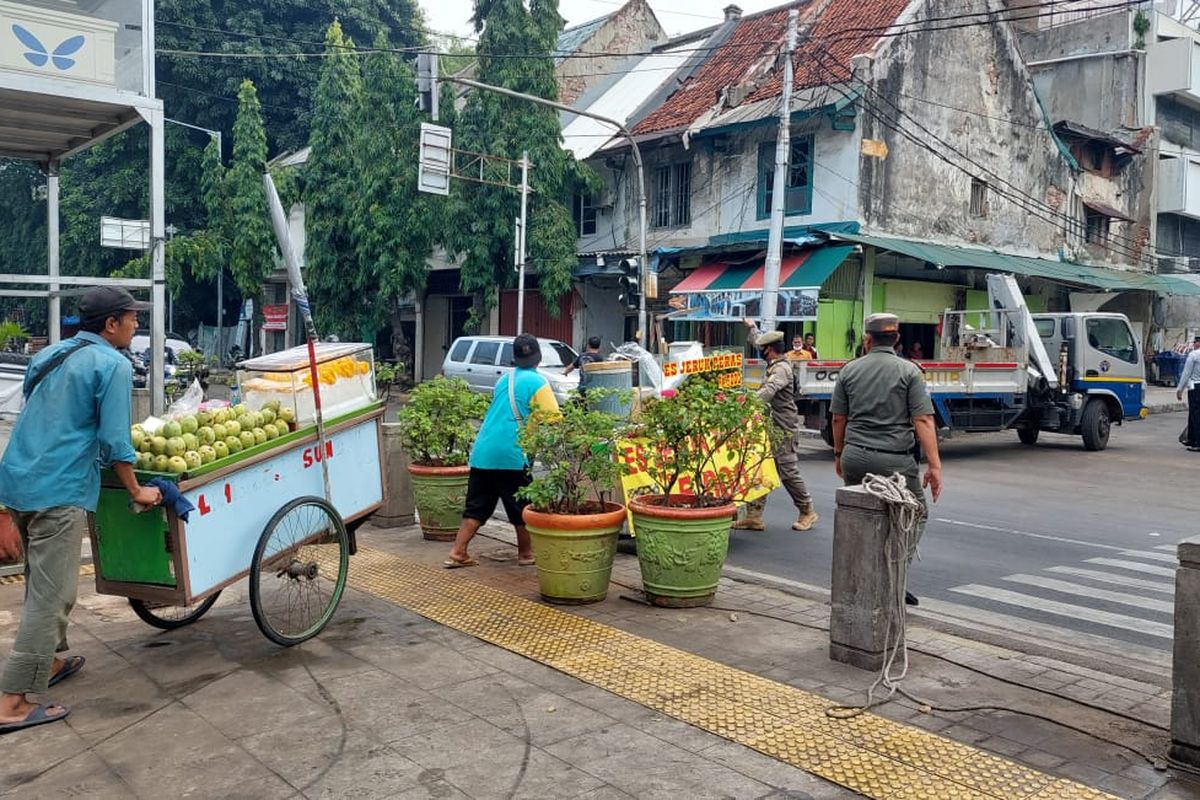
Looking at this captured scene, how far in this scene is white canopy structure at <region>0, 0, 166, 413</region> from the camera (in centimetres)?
688

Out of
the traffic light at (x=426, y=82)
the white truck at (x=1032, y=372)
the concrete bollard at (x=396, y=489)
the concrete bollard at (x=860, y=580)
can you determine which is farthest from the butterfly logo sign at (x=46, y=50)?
the white truck at (x=1032, y=372)

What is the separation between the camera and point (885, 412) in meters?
5.95

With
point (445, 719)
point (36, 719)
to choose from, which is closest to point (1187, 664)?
point (445, 719)

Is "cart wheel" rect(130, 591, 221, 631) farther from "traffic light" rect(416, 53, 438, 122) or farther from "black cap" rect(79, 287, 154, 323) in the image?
"traffic light" rect(416, 53, 438, 122)

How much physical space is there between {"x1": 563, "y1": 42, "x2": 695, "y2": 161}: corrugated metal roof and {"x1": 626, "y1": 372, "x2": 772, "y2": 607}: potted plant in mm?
20273

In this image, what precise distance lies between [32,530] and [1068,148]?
94.8ft

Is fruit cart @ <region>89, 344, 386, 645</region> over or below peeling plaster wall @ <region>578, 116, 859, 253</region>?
below

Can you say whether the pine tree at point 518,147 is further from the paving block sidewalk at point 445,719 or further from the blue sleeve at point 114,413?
the blue sleeve at point 114,413

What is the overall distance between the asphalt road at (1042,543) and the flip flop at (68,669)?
4.64m

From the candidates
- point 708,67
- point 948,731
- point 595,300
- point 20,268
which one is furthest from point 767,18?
point 20,268

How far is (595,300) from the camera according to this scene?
27234 millimetres

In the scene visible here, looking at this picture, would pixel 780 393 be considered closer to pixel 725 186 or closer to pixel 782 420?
pixel 782 420

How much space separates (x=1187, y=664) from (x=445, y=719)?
3026 mm

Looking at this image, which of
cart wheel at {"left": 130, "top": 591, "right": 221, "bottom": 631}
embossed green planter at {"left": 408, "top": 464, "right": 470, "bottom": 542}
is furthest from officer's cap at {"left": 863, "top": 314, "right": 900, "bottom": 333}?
cart wheel at {"left": 130, "top": 591, "right": 221, "bottom": 631}
